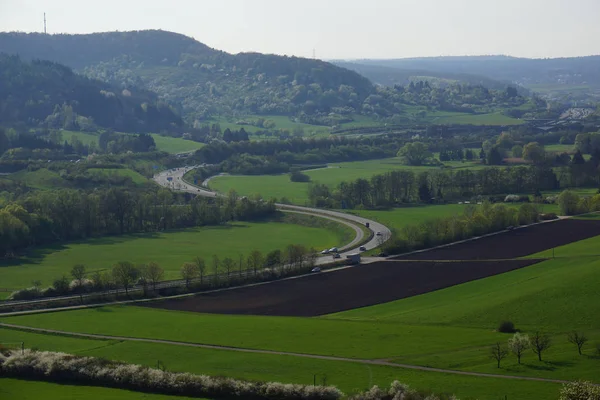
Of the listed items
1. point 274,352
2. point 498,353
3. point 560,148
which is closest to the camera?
point 498,353

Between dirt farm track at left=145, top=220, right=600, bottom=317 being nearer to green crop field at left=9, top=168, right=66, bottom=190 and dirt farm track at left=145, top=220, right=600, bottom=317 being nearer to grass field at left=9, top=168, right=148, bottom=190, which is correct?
grass field at left=9, top=168, right=148, bottom=190

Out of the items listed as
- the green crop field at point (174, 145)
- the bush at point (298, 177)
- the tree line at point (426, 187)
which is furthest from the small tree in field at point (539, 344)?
the green crop field at point (174, 145)

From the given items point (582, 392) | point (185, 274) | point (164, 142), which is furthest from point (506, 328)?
point (164, 142)

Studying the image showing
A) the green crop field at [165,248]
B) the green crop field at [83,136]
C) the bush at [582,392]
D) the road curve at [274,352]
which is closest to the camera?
the bush at [582,392]

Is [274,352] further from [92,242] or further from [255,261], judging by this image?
[92,242]

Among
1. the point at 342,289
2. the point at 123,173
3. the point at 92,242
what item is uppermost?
the point at 123,173

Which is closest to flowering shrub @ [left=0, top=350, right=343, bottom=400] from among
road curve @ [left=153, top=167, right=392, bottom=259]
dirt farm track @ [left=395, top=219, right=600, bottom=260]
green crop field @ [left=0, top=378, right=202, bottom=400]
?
green crop field @ [left=0, top=378, right=202, bottom=400]

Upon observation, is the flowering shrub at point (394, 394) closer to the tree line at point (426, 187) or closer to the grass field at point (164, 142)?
the tree line at point (426, 187)

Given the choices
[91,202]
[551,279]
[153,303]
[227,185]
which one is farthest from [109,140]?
[551,279]
